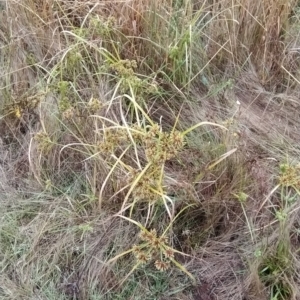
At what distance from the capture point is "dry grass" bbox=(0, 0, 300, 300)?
169 cm

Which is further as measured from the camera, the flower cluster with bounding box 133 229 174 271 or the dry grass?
the dry grass

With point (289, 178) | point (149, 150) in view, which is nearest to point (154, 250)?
point (149, 150)

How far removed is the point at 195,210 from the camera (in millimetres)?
1796

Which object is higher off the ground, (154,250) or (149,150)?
(149,150)

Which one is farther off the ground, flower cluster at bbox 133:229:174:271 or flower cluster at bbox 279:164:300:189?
flower cluster at bbox 279:164:300:189

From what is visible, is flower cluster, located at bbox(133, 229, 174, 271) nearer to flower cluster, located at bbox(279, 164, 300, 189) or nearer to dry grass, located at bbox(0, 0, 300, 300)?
dry grass, located at bbox(0, 0, 300, 300)

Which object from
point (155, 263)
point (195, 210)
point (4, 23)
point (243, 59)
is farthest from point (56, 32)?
point (155, 263)

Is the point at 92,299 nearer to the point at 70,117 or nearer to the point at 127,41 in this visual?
the point at 70,117

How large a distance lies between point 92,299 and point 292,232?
1.88ft

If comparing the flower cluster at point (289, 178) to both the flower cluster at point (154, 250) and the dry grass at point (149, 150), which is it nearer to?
the dry grass at point (149, 150)

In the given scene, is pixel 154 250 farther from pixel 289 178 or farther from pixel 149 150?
pixel 289 178

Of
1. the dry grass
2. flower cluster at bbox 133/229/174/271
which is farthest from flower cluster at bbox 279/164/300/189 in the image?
flower cluster at bbox 133/229/174/271

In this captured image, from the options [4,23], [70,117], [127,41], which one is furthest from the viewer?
[4,23]

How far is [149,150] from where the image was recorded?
1.54 metres
